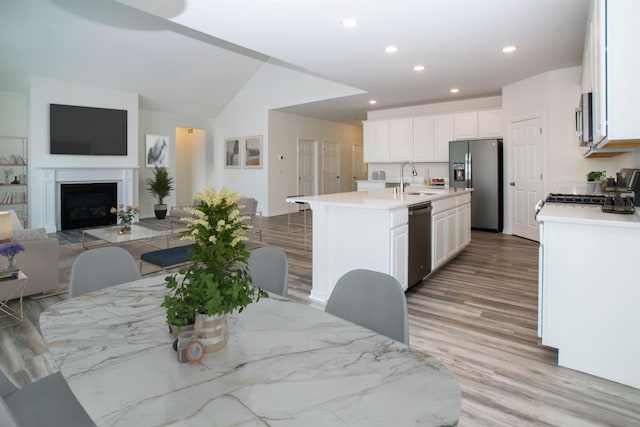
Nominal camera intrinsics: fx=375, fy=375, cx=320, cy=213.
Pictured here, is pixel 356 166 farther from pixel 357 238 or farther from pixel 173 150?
pixel 357 238

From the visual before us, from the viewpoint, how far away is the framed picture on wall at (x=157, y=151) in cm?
934

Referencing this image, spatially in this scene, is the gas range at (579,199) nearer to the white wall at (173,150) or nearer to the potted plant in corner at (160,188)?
the potted plant in corner at (160,188)

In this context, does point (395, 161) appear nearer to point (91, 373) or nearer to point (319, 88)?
point (319, 88)

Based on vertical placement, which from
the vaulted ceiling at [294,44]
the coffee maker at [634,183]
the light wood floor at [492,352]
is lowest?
the light wood floor at [492,352]

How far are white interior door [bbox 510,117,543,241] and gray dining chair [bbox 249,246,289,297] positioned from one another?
5.57 m

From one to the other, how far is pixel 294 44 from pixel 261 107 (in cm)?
485

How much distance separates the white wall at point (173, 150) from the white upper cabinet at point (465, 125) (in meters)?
6.68

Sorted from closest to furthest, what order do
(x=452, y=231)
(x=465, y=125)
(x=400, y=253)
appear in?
(x=400, y=253), (x=452, y=231), (x=465, y=125)

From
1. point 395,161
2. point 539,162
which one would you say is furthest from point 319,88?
point 539,162

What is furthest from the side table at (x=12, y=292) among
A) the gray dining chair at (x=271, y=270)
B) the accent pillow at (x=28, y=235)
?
the gray dining chair at (x=271, y=270)

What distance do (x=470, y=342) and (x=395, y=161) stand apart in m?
6.33

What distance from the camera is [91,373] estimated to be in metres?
1.02

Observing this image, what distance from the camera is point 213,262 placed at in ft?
3.55

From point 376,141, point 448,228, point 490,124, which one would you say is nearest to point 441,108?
point 490,124
